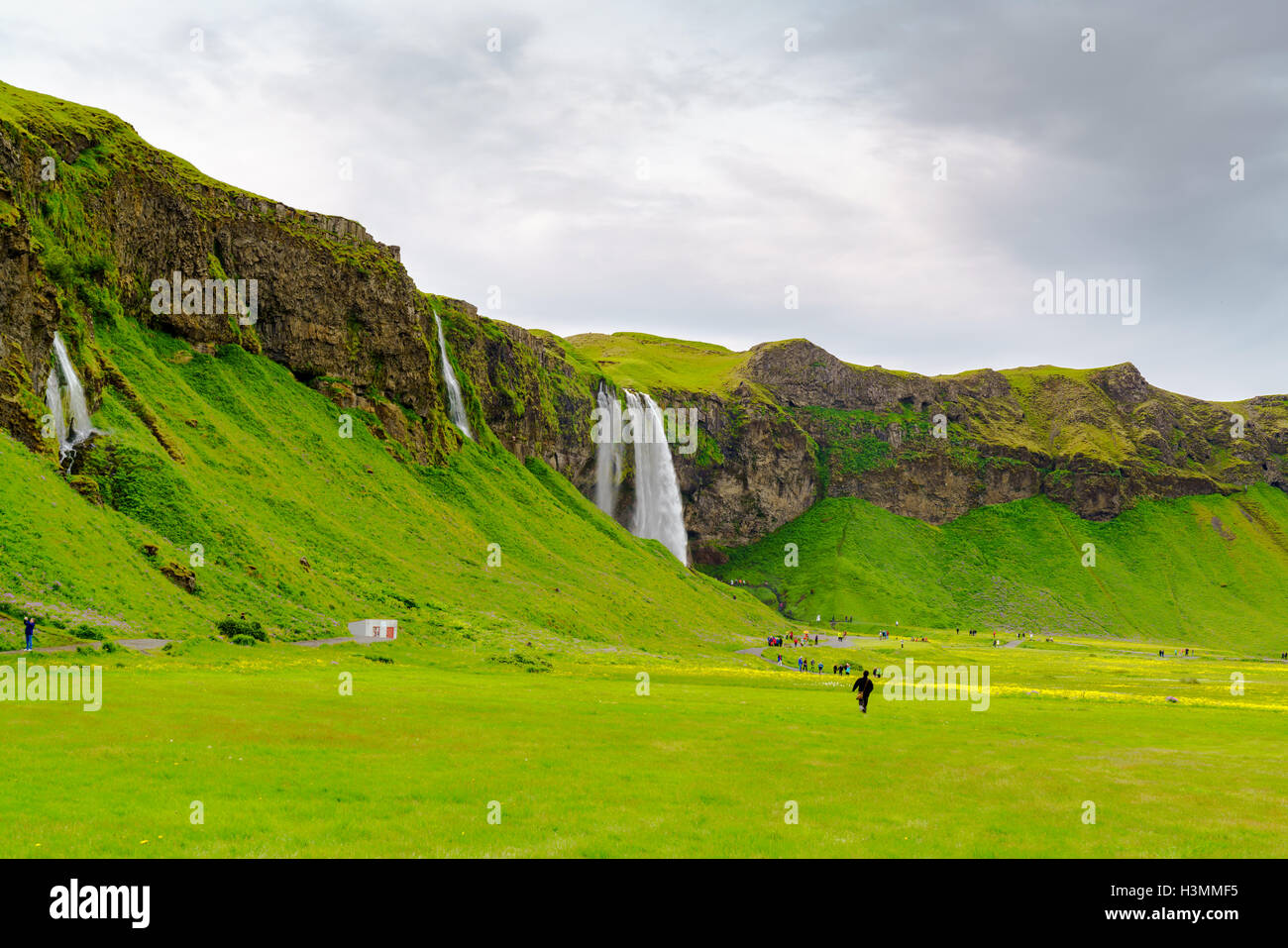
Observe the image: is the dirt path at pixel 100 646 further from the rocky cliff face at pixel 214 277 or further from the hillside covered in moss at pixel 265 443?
the rocky cliff face at pixel 214 277

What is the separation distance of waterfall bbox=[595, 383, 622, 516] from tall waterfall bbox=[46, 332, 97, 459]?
115863 mm

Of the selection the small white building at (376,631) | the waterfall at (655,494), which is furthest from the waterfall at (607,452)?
the small white building at (376,631)

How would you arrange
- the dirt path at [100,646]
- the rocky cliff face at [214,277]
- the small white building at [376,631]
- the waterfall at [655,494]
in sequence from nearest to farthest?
the dirt path at [100,646], the small white building at [376,631], the rocky cliff face at [214,277], the waterfall at [655,494]

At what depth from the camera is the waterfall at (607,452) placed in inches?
7369

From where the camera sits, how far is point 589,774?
23484 millimetres

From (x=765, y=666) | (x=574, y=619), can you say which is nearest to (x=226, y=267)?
(x=574, y=619)

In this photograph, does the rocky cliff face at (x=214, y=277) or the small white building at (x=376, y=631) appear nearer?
the small white building at (x=376, y=631)

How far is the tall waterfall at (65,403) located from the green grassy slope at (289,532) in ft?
5.95

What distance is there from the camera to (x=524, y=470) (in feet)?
507

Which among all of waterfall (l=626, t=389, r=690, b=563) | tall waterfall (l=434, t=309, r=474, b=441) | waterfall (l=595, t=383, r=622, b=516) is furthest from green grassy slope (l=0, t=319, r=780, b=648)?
waterfall (l=595, t=383, r=622, b=516)

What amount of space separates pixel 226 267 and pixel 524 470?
59762 mm
